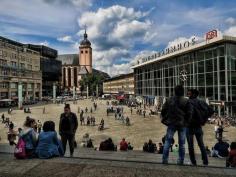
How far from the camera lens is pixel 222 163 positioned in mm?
11062

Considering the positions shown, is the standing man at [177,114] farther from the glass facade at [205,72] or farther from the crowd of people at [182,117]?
the glass facade at [205,72]

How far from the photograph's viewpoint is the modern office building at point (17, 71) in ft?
291

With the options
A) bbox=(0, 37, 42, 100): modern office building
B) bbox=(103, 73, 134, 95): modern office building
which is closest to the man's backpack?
bbox=(0, 37, 42, 100): modern office building

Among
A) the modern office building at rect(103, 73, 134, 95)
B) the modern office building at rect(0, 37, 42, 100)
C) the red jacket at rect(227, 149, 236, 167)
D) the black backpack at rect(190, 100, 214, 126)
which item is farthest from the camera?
the modern office building at rect(103, 73, 134, 95)

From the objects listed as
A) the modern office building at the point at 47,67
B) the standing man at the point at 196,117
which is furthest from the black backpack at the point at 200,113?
the modern office building at the point at 47,67

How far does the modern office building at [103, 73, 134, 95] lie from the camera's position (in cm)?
11938

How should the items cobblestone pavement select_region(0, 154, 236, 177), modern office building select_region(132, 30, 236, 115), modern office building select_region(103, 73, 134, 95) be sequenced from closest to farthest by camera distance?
cobblestone pavement select_region(0, 154, 236, 177), modern office building select_region(132, 30, 236, 115), modern office building select_region(103, 73, 134, 95)

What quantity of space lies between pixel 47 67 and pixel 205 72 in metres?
104

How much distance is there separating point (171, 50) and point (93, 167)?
184 feet

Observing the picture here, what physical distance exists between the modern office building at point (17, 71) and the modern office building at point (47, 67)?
18.4m

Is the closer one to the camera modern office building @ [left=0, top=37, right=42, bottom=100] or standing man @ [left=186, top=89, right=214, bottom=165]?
standing man @ [left=186, top=89, right=214, bottom=165]

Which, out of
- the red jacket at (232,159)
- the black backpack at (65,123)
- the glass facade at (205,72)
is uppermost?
the glass facade at (205,72)

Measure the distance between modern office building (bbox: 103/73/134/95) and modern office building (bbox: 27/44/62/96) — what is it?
1215 inches

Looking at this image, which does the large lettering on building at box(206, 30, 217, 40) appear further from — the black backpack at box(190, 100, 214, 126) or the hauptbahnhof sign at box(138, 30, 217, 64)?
the black backpack at box(190, 100, 214, 126)
